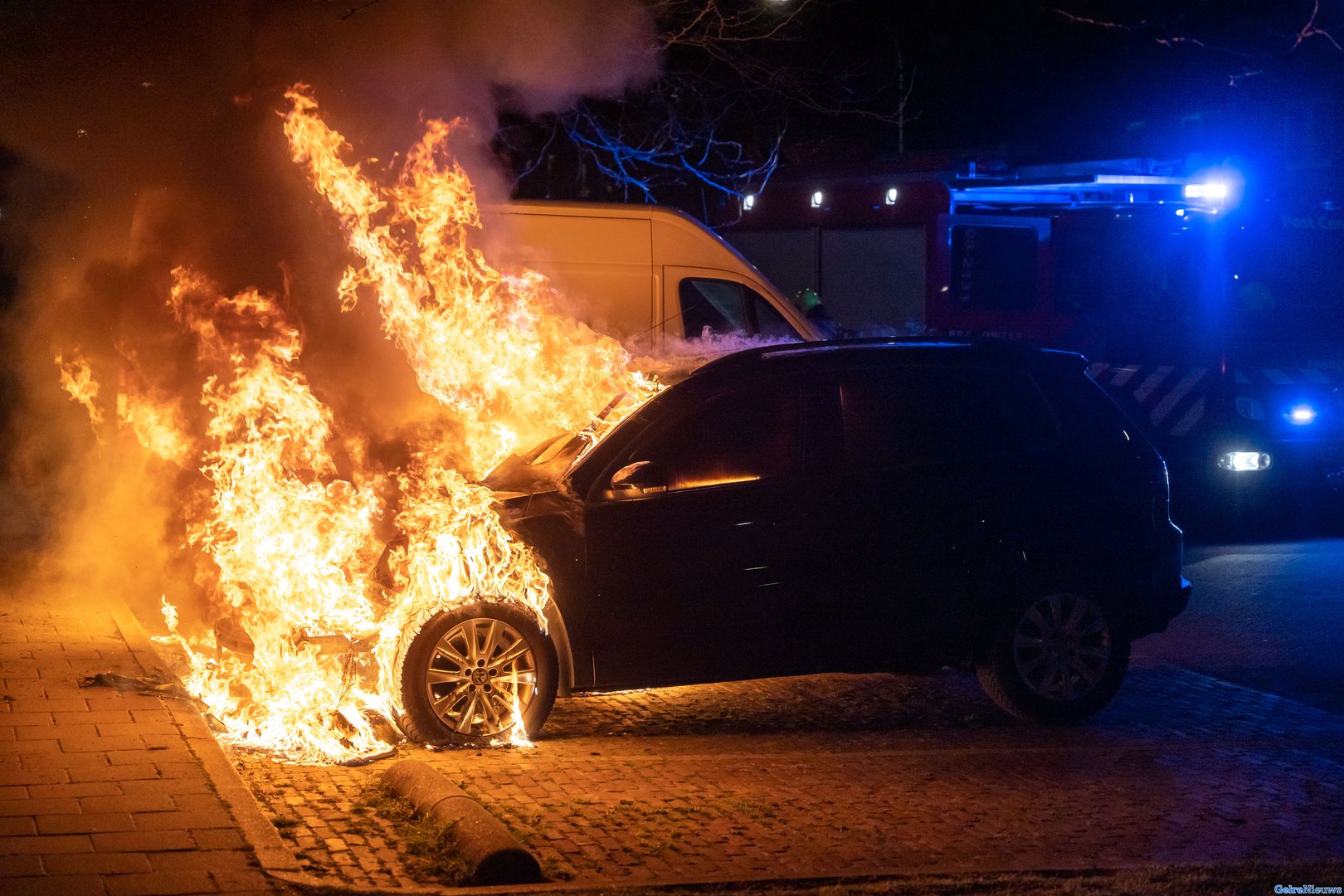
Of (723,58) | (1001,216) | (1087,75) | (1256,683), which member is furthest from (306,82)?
(1087,75)

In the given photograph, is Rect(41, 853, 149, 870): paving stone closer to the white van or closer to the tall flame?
the tall flame

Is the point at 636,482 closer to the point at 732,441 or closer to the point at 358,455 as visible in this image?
the point at 732,441

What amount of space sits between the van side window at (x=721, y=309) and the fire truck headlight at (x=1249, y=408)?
17.7 feet

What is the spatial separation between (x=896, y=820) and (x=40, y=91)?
860 centimetres

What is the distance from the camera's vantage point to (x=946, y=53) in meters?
34.9

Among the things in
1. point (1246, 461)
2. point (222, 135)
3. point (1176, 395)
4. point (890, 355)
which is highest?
point (222, 135)

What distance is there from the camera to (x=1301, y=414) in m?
14.5

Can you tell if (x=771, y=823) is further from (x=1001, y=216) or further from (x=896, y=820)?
(x=1001, y=216)

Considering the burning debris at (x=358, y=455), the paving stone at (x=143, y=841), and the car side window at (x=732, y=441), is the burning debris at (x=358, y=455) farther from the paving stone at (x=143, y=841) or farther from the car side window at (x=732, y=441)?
the paving stone at (x=143, y=841)

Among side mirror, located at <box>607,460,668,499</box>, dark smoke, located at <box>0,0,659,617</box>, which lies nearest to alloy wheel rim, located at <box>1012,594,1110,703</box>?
side mirror, located at <box>607,460,668,499</box>

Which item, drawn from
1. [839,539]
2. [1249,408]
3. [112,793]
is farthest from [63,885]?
[1249,408]

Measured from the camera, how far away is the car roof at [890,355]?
7.43m

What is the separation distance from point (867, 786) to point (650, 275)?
247 inches

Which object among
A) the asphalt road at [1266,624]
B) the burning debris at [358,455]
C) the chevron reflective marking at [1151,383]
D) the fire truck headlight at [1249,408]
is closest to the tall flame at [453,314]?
the burning debris at [358,455]
